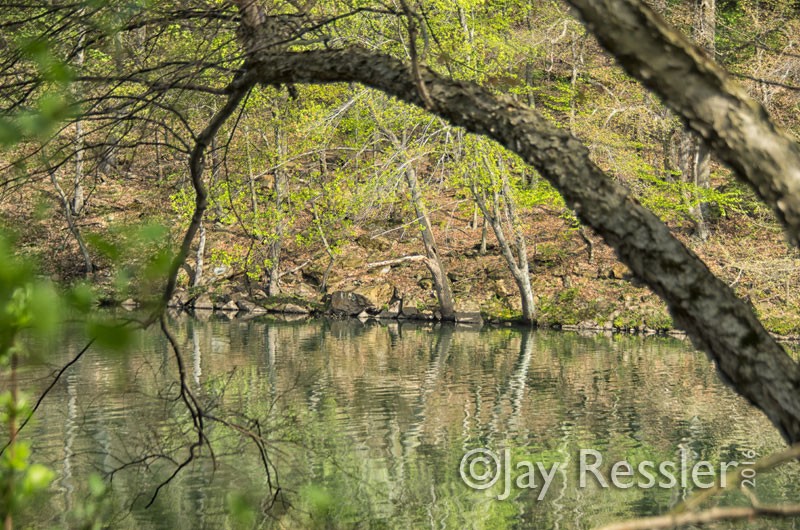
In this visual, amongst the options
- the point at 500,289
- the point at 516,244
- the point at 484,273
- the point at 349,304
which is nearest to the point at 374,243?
the point at 349,304

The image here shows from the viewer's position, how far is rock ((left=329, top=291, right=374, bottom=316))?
26766mm

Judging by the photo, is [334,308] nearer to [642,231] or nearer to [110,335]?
[642,231]

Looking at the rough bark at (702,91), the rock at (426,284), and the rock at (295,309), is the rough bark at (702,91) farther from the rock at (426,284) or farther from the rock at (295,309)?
the rock at (295,309)

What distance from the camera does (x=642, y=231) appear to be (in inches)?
112

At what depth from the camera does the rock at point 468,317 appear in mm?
25289

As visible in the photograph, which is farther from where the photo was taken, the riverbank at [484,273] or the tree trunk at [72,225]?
the riverbank at [484,273]

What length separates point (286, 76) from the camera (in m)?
3.80

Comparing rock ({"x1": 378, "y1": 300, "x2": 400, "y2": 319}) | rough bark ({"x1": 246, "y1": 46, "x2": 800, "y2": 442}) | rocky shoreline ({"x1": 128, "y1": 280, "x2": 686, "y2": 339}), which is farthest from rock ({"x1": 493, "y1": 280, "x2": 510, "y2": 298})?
rough bark ({"x1": 246, "y1": 46, "x2": 800, "y2": 442})

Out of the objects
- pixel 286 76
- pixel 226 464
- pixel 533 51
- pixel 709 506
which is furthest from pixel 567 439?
pixel 533 51

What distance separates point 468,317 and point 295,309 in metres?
5.42

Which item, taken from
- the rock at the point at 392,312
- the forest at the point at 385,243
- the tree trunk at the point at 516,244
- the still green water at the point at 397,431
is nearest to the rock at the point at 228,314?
the forest at the point at 385,243

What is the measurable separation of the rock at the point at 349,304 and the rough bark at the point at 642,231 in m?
23.3

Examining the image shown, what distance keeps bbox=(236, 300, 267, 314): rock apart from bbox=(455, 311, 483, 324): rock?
239 inches

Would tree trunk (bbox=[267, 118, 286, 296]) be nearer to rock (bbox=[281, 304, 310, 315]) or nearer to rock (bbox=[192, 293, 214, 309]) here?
rock (bbox=[281, 304, 310, 315])
